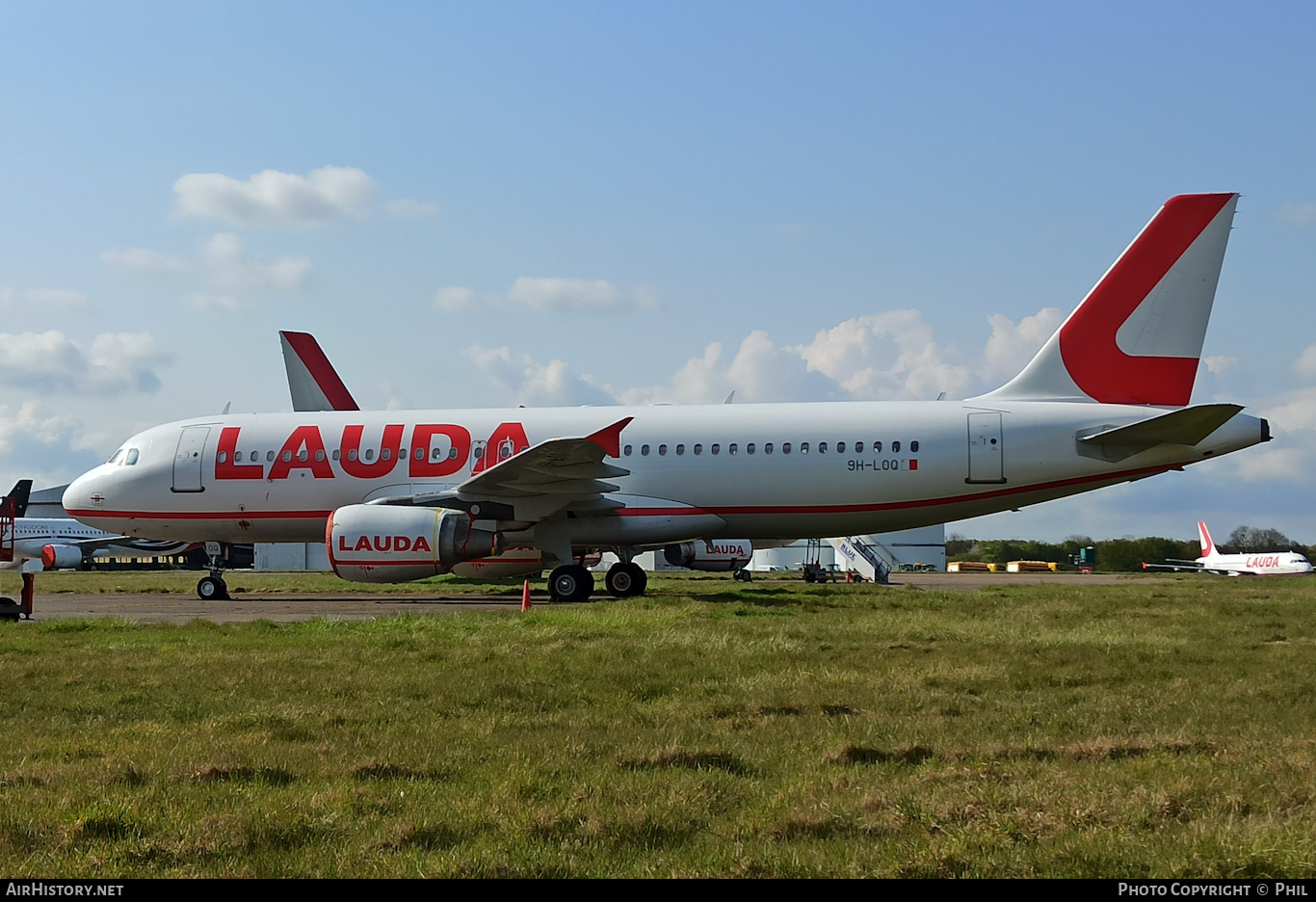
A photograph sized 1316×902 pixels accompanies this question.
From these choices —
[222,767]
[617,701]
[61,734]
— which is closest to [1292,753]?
[617,701]

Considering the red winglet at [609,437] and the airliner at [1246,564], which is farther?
the airliner at [1246,564]

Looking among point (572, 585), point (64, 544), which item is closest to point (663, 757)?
point (572, 585)

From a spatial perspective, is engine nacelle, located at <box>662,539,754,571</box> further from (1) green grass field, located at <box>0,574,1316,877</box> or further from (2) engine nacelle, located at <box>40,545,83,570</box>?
→ (2) engine nacelle, located at <box>40,545,83,570</box>

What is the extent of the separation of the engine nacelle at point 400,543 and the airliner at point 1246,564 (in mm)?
50963

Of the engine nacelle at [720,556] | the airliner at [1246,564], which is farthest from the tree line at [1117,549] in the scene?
the engine nacelle at [720,556]

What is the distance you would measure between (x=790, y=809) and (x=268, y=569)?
65.8m

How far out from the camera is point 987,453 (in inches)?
785

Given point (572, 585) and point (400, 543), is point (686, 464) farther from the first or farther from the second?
point (400, 543)

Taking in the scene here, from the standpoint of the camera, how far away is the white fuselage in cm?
1994

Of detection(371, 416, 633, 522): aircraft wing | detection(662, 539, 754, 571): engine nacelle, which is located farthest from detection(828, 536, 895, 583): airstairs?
detection(371, 416, 633, 522): aircraft wing

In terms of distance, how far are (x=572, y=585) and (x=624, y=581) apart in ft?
6.03

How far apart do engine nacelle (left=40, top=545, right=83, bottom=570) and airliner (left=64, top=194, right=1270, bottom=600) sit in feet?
127

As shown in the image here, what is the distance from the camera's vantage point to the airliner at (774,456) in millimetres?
19516

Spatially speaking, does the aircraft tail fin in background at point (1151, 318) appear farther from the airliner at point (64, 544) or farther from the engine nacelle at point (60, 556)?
the engine nacelle at point (60, 556)
